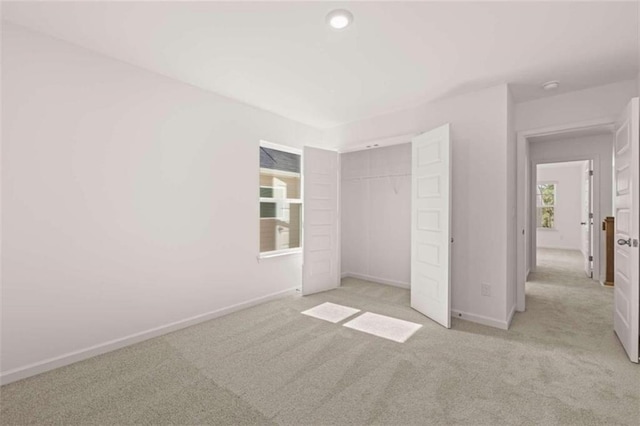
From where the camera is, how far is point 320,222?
14.4ft

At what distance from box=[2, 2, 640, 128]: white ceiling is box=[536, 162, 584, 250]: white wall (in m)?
7.61

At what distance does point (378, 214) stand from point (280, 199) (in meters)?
1.75

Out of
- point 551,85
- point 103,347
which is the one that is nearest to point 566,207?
point 551,85

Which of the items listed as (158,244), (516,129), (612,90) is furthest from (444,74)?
(158,244)

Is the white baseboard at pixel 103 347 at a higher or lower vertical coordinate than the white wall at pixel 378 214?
lower

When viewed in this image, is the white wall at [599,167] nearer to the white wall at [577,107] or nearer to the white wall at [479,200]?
the white wall at [577,107]

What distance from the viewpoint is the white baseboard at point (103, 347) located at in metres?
2.12

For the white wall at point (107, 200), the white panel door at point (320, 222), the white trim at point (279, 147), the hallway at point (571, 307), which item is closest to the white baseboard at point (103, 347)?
the white wall at point (107, 200)

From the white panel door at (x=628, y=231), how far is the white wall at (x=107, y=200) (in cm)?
365

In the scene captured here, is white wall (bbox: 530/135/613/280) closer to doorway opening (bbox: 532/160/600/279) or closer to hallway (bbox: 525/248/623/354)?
hallway (bbox: 525/248/623/354)

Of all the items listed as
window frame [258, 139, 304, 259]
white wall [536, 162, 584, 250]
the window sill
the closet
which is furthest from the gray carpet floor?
white wall [536, 162, 584, 250]

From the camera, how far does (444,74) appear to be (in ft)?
9.34

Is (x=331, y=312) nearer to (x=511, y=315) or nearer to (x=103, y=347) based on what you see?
(x=511, y=315)

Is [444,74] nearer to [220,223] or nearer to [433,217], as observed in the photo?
[433,217]
